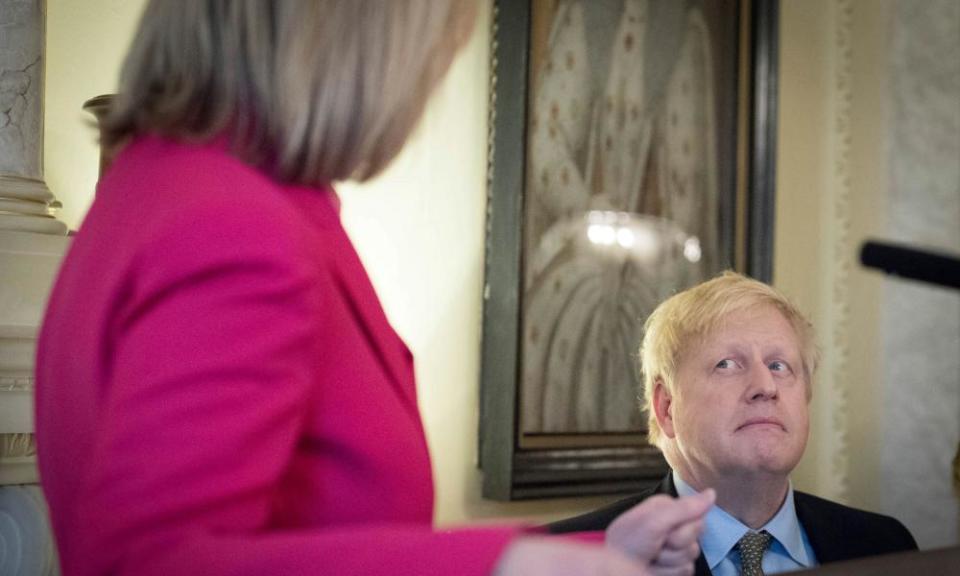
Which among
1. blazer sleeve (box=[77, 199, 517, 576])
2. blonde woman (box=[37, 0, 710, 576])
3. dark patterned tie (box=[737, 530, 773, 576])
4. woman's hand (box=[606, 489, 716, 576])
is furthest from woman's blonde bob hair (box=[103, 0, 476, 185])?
dark patterned tie (box=[737, 530, 773, 576])

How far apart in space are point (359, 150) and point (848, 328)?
437 centimetres

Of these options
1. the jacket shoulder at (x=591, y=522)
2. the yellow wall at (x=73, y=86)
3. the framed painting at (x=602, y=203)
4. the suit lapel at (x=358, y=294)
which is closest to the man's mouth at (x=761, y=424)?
the jacket shoulder at (x=591, y=522)

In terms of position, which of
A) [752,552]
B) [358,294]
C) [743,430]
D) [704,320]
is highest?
[358,294]

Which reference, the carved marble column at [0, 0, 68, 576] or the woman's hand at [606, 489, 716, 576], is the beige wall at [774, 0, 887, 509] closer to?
the carved marble column at [0, 0, 68, 576]

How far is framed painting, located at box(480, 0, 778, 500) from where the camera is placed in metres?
3.81

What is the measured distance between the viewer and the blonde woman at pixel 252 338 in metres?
0.81

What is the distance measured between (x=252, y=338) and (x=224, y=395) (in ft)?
0.16

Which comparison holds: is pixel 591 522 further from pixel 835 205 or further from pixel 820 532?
pixel 835 205

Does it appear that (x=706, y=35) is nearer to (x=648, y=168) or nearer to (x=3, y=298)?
(x=648, y=168)

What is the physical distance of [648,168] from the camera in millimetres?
4309

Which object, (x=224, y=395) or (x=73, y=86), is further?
(x=73, y=86)

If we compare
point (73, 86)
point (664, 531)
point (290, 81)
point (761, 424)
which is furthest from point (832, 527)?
point (73, 86)

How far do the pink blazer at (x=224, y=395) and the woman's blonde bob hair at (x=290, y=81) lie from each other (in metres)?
0.04

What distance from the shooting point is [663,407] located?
271cm
